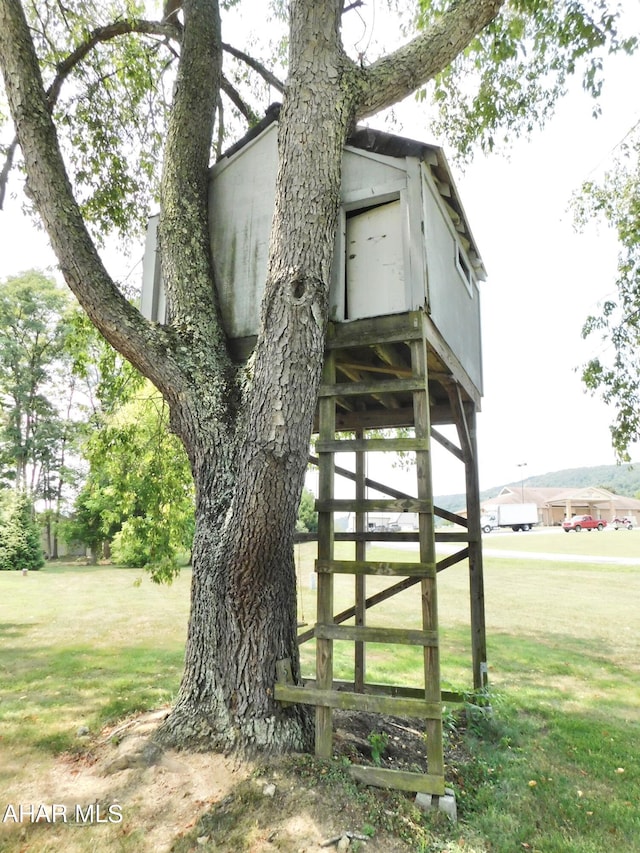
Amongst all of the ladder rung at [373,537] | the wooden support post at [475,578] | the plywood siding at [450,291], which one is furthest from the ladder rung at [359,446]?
the wooden support post at [475,578]

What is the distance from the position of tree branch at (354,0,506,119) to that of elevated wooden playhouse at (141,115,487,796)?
1.14 feet

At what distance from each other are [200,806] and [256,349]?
314cm

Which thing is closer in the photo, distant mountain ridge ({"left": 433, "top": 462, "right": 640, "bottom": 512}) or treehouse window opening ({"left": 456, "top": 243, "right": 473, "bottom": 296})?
treehouse window opening ({"left": 456, "top": 243, "right": 473, "bottom": 296})

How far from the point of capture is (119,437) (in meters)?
7.38

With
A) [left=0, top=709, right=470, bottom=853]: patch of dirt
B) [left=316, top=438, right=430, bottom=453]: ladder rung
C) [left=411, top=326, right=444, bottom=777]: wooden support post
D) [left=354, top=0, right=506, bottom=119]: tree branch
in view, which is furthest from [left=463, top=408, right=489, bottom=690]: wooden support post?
[left=354, top=0, right=506, bottom=119]: tree branch

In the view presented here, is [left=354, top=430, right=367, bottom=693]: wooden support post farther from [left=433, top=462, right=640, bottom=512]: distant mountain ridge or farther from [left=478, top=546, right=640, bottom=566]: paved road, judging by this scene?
[left=433, top=462, right=640, bottom=512]: distant mountain ridge

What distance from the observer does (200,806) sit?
10.9 ft

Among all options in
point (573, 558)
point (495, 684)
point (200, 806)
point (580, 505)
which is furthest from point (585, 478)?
point (200, 806)

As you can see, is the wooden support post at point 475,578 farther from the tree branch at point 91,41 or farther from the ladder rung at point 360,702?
the tree branch at point 91,41

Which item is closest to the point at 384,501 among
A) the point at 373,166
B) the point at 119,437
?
the point at 373,166

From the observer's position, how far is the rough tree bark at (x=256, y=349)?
3.91m

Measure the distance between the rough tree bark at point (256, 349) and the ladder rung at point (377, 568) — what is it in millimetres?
299

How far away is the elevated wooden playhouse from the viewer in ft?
12.8

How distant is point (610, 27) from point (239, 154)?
417 cm
